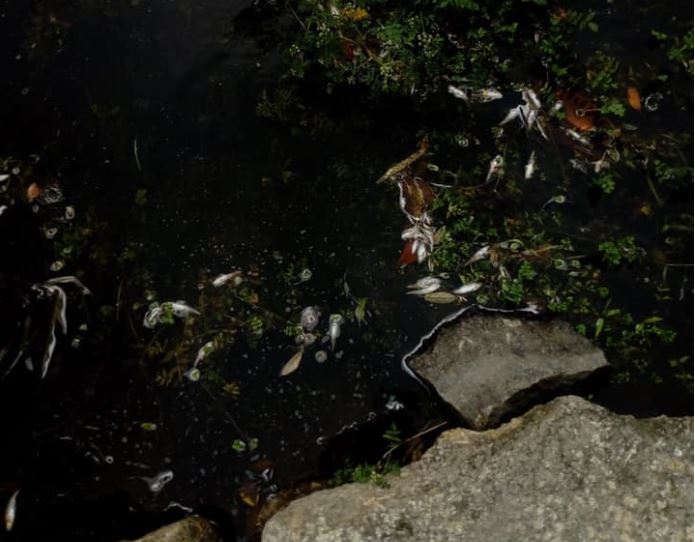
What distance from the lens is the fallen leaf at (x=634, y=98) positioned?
4.69m

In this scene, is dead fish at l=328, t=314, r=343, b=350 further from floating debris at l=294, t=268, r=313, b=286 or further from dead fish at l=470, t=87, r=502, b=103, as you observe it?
dead fish at l=470, t=87, r=502, b=103

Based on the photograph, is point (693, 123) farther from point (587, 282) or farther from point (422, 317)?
point (422, 317)

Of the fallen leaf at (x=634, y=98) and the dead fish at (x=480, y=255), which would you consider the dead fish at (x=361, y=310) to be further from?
the fallen leaf at (x=634, y=98)

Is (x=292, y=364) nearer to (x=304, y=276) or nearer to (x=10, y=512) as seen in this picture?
(x=304, y=276)

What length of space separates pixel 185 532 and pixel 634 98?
3.86 metres

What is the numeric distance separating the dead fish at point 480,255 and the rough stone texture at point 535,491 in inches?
39.5

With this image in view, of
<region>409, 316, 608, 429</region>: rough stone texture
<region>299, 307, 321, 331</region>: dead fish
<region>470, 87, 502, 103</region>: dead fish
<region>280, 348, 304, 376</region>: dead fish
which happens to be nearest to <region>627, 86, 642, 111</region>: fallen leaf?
<region>470, 87, 502, 103</region>: dead fish

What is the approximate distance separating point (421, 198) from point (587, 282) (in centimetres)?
116

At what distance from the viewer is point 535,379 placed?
4.20 metres

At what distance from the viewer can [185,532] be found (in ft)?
13.2

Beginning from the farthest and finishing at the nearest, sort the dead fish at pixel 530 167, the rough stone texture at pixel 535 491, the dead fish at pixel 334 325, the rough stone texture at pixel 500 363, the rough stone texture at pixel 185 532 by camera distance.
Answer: the dead fish at pixel 530 167
the dead fish at pixel 334 325
the rough stone texture at pixel 500 363
the rough stone texture at pixel 185 532
the rough stone texture at pixel 535 491

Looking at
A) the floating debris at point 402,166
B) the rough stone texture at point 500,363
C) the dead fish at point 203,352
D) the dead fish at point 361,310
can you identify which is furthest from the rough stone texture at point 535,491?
the floating debris at point 402,166

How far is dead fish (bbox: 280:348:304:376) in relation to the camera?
442 centimetres

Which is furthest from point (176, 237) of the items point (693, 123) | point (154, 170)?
point (693, 123)
